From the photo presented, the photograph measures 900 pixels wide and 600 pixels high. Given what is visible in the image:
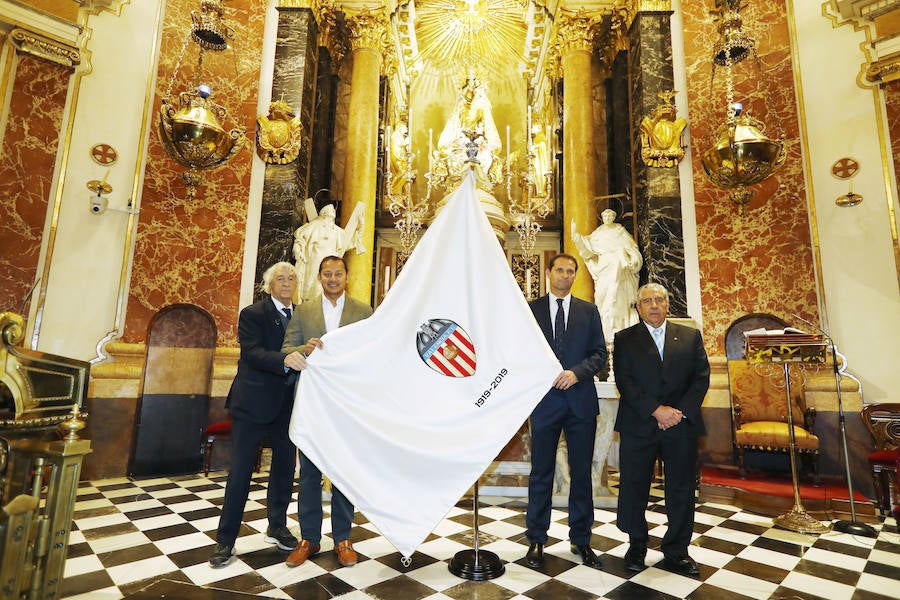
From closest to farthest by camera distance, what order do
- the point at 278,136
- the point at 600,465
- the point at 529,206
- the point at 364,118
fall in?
the point at 600,465
the point at 278,136
the point at 529,206
the point at 364,118

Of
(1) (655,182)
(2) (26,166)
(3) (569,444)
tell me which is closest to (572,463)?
(3) (569,444)

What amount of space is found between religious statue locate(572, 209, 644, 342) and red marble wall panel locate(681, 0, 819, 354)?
32.6 inches

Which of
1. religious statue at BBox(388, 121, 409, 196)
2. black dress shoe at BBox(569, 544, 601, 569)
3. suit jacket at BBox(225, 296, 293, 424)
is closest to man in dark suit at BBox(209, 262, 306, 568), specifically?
suit jacket at BBox(225, 296, 293, 424)

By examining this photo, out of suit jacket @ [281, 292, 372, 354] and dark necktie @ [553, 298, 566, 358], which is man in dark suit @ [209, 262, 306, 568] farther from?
dark necktie @ [553, 298, 566, 358]

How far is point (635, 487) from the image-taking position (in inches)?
114

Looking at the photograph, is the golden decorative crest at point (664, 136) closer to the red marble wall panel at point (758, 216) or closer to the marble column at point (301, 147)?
the red marble wall panel at point (758, 216)

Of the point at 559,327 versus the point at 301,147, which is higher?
the point at 301,147

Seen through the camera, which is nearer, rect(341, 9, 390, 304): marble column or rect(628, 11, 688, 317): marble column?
rect(628, 11, 688, 317): marble column

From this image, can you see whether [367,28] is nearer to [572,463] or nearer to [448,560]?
[572,463]

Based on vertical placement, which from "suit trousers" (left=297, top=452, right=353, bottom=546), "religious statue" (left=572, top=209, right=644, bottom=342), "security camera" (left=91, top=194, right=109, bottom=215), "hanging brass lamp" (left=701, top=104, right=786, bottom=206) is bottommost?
"suit trousers" (left=297, top=452, right=353, bottom=546)

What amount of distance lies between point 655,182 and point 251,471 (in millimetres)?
5749

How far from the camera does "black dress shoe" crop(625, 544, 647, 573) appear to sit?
2812 millimetres

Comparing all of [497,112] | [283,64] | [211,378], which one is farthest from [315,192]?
[497,112]

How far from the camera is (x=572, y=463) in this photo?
2951 millimetres
